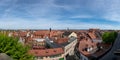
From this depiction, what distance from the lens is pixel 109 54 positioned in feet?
152

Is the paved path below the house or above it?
above

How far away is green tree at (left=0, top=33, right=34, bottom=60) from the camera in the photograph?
1481 inches

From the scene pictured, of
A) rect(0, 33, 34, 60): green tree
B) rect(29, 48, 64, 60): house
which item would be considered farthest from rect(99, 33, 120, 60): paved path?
rect(29, 48, 64, 60): house

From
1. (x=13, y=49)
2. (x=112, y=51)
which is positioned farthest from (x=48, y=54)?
(x=13, y=49)

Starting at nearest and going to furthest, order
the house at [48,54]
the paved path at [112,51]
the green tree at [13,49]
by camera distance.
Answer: the green tree at [13,49]
the paved path at [112,51]
the house at [48,54]

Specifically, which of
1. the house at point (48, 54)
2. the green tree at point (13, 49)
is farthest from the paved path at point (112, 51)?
the house at point (48, 54)

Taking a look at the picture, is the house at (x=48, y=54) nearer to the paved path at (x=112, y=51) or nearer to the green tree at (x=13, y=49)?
the paved path at (x=112, y=51)

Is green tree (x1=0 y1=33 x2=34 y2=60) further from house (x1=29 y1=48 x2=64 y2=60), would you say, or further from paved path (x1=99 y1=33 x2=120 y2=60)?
house (x1=29 y1=48 x2=64 y2=60)

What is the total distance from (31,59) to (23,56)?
5.44ft

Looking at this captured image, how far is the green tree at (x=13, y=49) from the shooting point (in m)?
37.6

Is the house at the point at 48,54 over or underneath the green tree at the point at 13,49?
underneath

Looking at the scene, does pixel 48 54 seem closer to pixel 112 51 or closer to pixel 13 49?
pixel 112 51

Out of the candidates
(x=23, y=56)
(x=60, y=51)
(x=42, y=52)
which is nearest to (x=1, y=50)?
(x=23, y=56)

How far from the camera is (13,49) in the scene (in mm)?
38031
